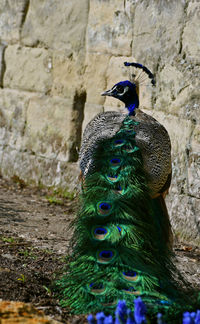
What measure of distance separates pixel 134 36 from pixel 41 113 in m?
1.50

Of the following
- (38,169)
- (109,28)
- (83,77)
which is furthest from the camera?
(38,169)

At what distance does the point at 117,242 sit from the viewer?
3.20 m

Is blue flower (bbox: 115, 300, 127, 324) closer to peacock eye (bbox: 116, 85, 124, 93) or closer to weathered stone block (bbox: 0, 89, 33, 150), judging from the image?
peacock eye (bbox: 116, 85, 124, 93)

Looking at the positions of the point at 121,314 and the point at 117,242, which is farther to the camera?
the point at 117,242

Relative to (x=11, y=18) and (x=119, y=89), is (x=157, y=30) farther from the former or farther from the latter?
(x=11, y=18)

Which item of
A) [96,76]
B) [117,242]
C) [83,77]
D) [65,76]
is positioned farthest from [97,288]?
[65,76]

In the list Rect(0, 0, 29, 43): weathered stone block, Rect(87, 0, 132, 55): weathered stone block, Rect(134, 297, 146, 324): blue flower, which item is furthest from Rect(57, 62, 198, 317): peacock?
Rect(0, 0, 29, 43): weathered stone block

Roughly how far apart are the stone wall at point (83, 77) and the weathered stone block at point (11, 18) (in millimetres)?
11

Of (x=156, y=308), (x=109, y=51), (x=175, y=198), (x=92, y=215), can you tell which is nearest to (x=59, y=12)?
(x=109, y=51)

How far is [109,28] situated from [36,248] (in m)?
2.36

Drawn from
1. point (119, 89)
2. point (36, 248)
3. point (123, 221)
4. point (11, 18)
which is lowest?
point (36, 248)

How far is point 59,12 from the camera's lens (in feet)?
20.7

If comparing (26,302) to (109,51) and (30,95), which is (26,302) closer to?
(109,51)

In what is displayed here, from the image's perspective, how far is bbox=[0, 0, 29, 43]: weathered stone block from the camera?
6738 millimetres
